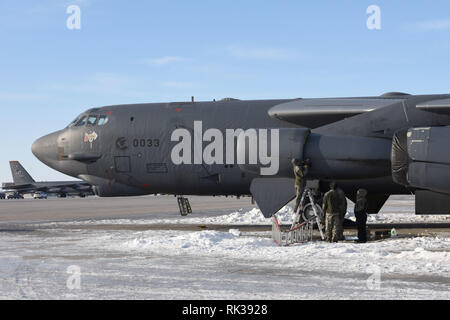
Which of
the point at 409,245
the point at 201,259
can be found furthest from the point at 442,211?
the point at 201,259

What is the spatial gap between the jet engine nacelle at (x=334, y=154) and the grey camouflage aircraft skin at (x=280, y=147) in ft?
0.09

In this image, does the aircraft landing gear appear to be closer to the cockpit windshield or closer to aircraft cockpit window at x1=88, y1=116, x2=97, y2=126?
the cockpit windshield

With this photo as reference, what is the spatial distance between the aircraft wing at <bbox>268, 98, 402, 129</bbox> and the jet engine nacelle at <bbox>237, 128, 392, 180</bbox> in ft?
3.82

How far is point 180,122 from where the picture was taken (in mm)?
17688

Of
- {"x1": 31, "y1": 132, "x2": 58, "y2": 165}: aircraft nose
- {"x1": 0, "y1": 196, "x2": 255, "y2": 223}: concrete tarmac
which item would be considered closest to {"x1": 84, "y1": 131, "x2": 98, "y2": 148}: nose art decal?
{"x1": 31, "y1": 132, "x2": 58, "y2": 165}: aircraft nose

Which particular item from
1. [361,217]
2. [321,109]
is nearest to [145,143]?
[321,109]

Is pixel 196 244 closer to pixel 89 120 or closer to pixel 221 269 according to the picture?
pixel 221 269

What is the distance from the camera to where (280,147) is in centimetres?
1503

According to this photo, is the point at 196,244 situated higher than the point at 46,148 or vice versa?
the point at 46,148

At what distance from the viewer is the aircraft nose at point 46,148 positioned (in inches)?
756

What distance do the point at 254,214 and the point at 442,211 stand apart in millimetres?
11309

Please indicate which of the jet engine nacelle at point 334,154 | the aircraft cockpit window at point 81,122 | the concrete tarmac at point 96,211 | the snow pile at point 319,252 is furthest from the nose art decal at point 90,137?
the concrete tarmac at point 96,211

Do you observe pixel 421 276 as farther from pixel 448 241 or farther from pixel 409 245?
pixel 448 241

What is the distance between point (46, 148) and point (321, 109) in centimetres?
1000
